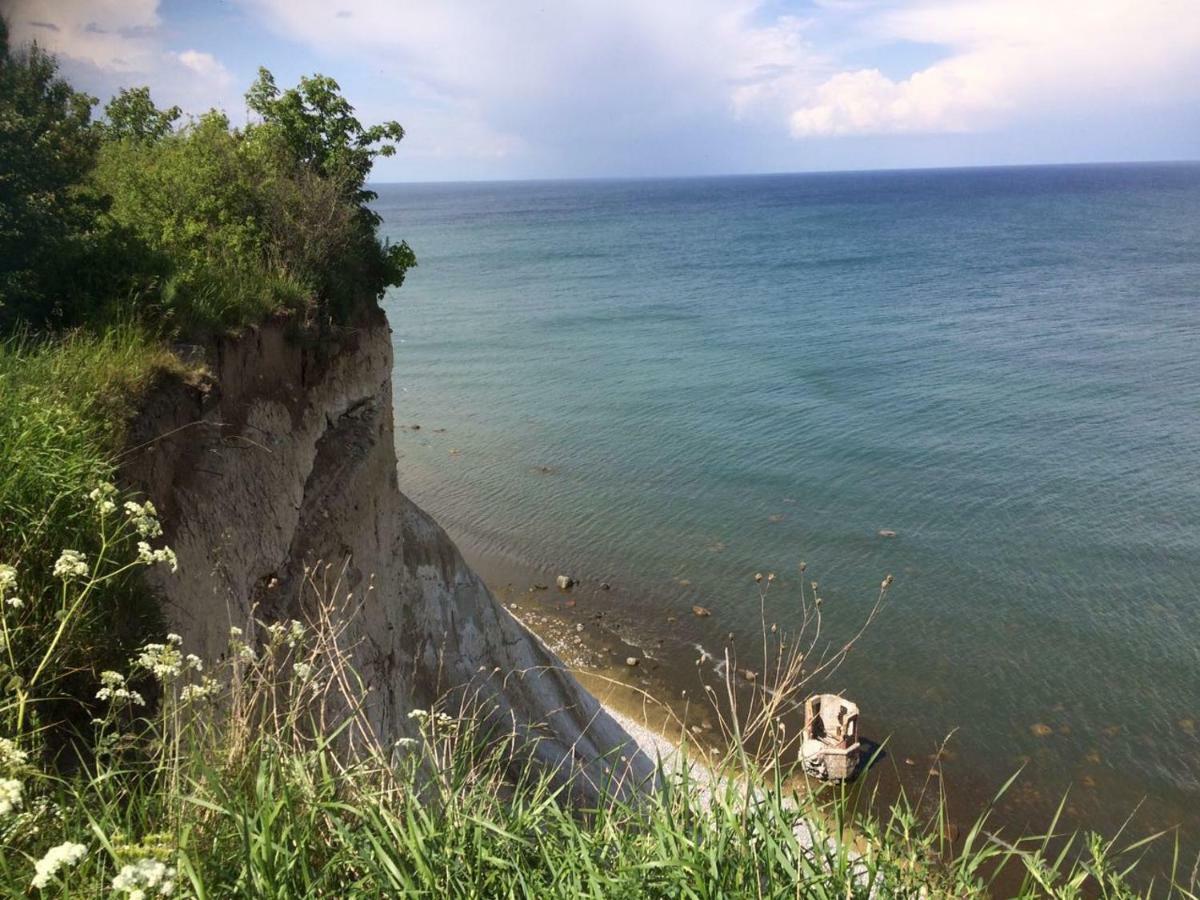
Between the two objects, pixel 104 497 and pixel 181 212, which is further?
pixel 181 212

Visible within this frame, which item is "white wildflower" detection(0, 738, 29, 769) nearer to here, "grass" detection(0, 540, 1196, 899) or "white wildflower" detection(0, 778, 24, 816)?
"grass" detection(0, 540, 1196, 899)

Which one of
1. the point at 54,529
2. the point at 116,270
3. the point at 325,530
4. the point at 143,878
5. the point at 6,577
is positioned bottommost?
the point at 325,530

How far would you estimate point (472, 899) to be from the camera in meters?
3.87

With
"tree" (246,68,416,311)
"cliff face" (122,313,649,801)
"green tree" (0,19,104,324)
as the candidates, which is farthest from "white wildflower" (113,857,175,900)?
"tree" (246,68,416,311)

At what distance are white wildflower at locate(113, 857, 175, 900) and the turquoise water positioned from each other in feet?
65.1

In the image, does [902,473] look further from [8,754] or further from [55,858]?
[55,858]

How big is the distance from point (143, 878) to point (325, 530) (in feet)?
32.1

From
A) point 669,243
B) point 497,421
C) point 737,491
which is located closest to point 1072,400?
point 737,491

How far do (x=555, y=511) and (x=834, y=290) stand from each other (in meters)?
48.5

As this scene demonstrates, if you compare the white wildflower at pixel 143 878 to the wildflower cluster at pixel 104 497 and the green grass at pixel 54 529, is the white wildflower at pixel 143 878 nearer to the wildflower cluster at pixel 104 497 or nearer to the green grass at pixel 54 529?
the green grass at pixel 54 529

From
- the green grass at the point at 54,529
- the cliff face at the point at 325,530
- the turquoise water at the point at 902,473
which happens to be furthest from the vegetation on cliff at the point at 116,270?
the turquoise water at the point at 902,473

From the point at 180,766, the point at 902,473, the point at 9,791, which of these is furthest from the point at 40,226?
the point at 902,473

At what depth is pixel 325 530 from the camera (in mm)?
12312

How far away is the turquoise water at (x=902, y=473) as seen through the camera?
853 inches
